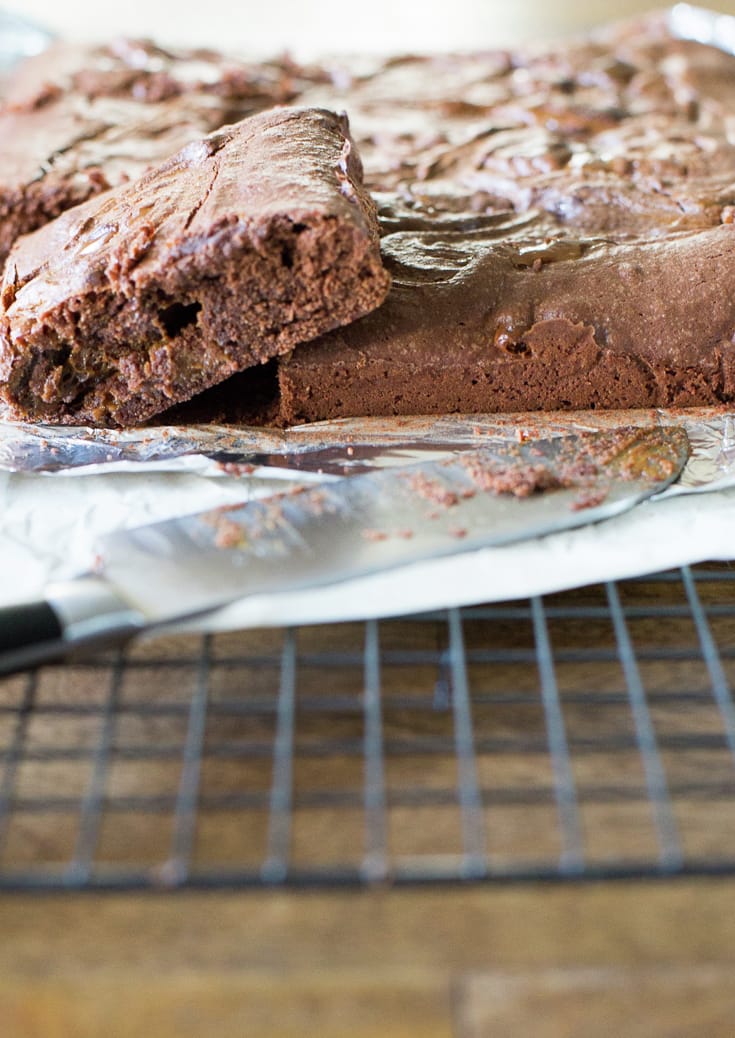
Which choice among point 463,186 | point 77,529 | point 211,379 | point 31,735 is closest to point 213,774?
point 31,735

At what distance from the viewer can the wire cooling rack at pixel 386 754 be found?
1.40 metres

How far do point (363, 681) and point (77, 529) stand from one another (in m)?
0.70

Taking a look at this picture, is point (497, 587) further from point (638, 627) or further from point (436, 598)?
point (638, 627)

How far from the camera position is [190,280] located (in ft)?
7.07

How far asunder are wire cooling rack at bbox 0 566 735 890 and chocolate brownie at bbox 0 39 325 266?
1614 millimetres

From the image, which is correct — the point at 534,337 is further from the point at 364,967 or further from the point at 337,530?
the point at 364,967

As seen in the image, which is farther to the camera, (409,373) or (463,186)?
(463,186)

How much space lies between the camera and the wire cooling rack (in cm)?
140

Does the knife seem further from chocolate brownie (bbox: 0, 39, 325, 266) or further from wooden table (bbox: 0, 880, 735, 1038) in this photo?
chocolate brownie (bbox: 0, 39, 325, 266)

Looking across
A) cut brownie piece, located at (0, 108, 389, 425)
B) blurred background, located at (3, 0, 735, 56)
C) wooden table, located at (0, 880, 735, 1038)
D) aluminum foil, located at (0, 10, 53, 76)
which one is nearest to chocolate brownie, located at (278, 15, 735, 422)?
cut brownie piece, located at (0, 108, 389, 425)

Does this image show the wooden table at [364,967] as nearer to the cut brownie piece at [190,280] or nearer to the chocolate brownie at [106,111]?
the cut brownie piece at [190,280]

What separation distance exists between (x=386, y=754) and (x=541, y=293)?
123cm

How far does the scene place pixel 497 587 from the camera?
72.7 inches

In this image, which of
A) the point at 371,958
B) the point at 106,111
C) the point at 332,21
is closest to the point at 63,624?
the point at 371,958
